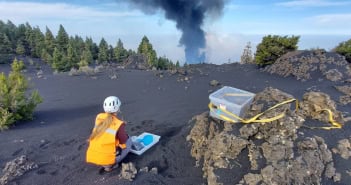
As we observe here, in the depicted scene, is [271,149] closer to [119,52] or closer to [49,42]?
[119,52]

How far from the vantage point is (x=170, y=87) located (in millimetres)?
9539

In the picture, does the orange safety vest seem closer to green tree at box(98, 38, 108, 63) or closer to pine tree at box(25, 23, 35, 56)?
green tree at box(98, 38, 108, 63)

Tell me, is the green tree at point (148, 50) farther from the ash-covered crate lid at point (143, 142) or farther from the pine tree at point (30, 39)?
the ash-covered crate lid at point (143, 142)

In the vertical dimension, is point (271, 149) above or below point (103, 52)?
below

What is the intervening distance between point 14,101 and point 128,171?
401 centimetres

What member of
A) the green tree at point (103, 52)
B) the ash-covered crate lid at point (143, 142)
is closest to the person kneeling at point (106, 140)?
the ash-covered crate lid at point (143, 142)

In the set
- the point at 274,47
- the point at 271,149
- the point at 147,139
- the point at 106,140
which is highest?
the point at 274,47

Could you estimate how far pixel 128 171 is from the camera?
3.95 metres

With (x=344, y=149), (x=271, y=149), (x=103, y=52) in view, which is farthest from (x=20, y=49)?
(x=344, y=149)

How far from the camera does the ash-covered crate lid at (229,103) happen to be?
160 inches

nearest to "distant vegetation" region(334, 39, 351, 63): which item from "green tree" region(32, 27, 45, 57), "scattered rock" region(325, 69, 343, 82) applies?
"scattered rock" region(325, 69, 343, 82)

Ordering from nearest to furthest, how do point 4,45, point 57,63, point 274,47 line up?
point 274,47 → point 57,63 → point 4,45

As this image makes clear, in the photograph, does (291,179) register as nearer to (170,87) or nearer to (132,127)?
(132,127)

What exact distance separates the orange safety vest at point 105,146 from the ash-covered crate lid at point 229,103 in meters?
1.62
